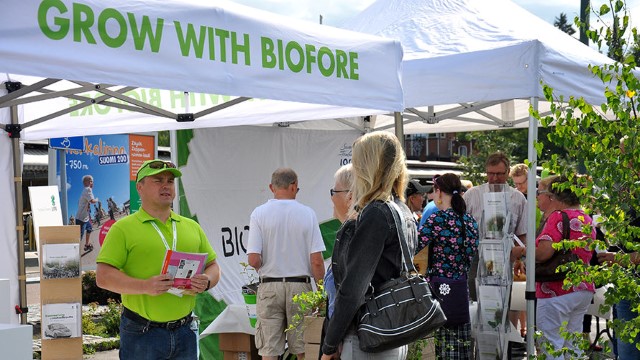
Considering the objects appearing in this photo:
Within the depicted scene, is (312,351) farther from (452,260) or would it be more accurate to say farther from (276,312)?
(452,260)

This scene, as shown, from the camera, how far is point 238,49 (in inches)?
178

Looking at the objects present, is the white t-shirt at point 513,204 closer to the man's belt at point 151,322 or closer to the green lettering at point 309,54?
the green lettering at point 309,54

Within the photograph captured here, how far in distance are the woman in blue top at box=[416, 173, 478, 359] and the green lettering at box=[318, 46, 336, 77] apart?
1539 millimetres

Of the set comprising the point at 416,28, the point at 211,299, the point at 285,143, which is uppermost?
the point at 416,28

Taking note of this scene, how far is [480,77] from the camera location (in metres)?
6.31

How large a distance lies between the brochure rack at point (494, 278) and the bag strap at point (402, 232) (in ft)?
10.8

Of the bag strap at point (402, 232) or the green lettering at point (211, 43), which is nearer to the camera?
the bag strap at point (402, 232)

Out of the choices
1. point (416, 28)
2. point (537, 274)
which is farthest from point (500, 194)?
point (416, 28)

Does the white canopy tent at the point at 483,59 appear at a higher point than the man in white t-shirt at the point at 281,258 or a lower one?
higher

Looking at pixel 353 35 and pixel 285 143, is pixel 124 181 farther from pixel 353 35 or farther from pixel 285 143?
pixel 353 35

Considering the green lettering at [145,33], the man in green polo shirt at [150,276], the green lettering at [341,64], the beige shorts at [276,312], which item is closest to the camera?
the green lettering at [145,33]

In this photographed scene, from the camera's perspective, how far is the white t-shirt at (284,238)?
637 cm

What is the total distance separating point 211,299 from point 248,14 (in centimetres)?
407

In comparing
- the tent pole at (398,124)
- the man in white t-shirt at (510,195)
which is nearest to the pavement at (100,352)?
the man in white t-shirt at (510,195)
